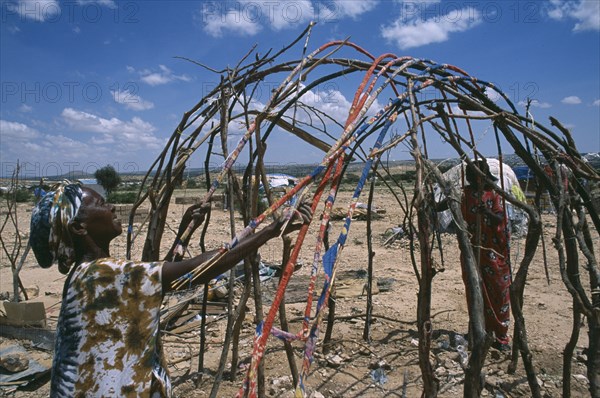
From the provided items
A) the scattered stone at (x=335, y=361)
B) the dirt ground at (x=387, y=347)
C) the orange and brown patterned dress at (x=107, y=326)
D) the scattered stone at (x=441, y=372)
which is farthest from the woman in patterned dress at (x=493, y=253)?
the orange and brown patterned dress at (x=107, y=326)

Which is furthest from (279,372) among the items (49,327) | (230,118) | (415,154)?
(49,327)

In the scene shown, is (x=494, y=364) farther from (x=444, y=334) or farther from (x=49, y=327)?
(x=49, y=327)

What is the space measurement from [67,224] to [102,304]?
365 millimetres

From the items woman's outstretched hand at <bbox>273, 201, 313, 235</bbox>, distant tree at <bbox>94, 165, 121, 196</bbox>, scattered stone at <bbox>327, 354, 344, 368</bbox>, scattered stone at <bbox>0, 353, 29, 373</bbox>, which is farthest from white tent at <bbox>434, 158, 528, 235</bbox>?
distant tree at <bbox>94, 165, 121, 196</bbox>

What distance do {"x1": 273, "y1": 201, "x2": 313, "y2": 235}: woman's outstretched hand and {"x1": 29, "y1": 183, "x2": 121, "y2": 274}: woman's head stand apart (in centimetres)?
72

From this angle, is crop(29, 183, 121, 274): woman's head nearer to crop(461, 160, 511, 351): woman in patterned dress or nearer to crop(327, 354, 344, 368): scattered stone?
crop(327, 354, 344, 368): scattered stone

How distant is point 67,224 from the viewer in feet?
5.21

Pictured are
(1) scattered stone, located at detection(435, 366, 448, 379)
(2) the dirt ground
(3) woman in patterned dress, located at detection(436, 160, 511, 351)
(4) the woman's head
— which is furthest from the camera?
(3) woman in patterned dress, located at detection(436, 160, 511, 351)

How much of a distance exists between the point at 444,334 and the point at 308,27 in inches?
139

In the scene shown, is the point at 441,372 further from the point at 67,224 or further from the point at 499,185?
the point at 67,224

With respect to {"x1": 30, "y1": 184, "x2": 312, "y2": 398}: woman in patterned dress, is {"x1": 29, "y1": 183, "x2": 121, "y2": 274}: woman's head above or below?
above

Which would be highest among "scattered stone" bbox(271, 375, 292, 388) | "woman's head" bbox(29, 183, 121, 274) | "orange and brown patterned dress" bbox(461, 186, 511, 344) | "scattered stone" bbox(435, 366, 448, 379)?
"woman's head" bbox(29, 183, 121, 274)

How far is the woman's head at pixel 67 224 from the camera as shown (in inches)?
62.4

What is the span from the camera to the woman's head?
1584 millimetres
